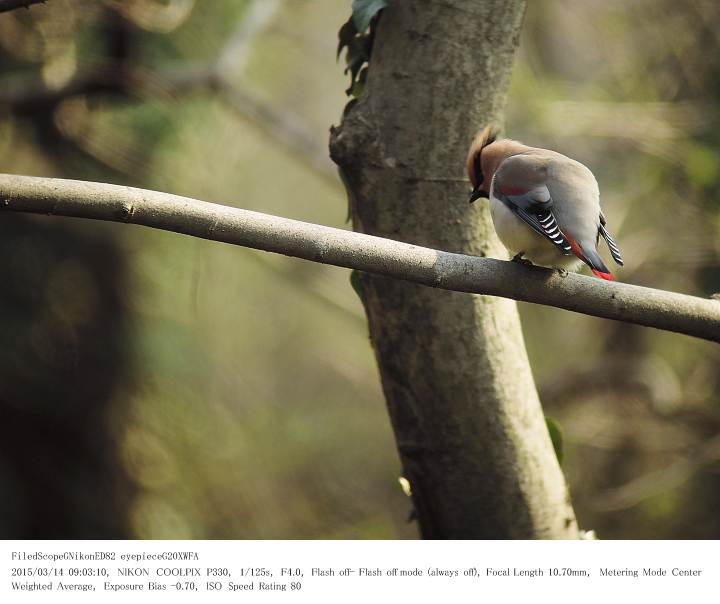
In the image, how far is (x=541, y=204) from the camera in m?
1.21

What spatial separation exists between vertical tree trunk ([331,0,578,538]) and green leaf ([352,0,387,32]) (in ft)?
0.08

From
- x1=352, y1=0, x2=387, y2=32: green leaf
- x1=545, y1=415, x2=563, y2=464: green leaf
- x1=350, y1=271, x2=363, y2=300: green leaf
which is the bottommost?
x1=545, y1=415, x2=563, y2=464: green leaf

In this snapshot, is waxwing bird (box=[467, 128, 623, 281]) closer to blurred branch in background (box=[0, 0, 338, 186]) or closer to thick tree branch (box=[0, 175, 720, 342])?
thick tree branch (box=[0, 175, 720, 342])

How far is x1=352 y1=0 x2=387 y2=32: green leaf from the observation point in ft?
4.41

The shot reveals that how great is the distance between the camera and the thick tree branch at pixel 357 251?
1.03m

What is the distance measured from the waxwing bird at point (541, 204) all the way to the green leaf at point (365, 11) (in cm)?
29

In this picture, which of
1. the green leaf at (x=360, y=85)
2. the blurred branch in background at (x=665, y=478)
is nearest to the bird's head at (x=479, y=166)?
the green leaf at (x=360, y=85)

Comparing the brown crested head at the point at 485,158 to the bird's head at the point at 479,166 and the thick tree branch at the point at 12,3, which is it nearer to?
the bird's head at the point at 479,166

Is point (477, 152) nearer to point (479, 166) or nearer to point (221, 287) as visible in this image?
point (479, 166)

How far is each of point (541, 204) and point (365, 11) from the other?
1.54 feet

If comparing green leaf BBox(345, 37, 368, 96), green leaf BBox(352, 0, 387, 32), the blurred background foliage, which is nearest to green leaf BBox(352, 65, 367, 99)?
green leaf BBox(345, 37, 368, 96)

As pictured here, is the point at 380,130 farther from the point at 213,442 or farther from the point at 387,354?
the point at 213,442
